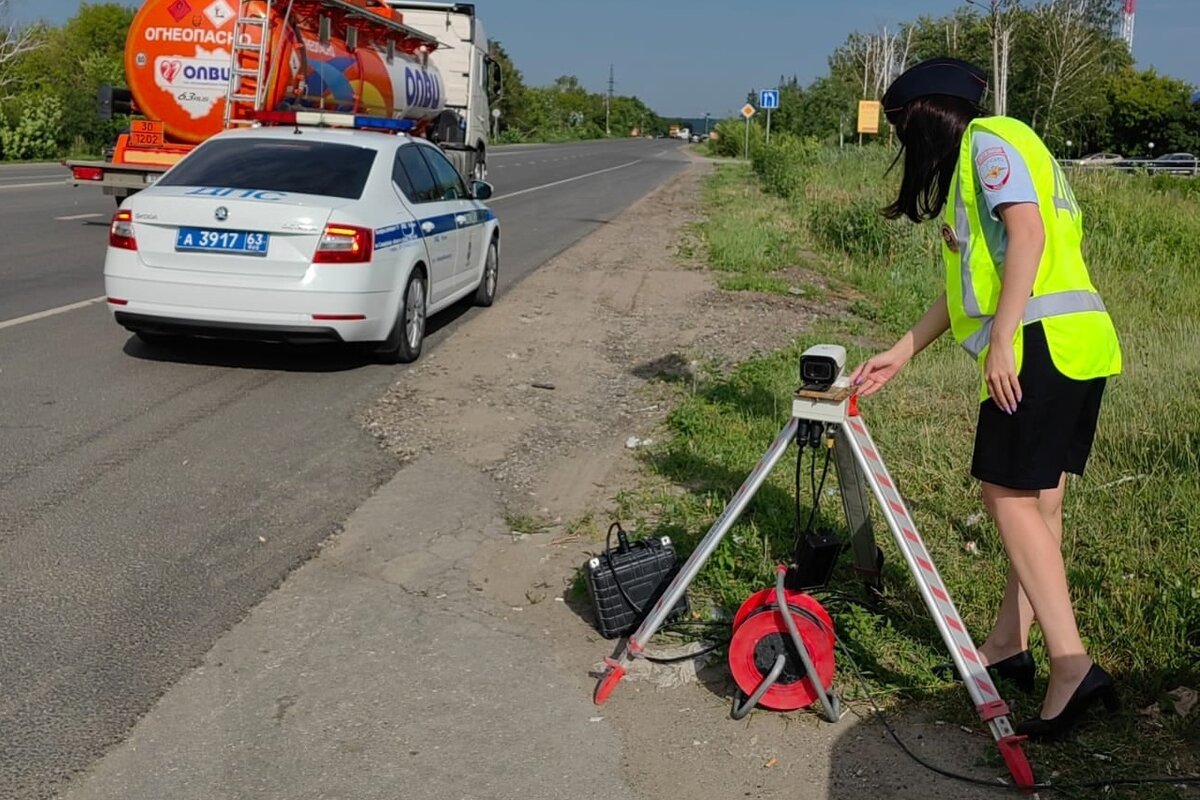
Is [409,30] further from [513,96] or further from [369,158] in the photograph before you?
[513,96]

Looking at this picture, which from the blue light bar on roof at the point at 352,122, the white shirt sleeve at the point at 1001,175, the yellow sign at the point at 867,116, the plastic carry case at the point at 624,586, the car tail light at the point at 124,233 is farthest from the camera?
the yellow sign at the point at 867,116

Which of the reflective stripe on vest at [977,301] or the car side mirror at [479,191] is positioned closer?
the reflective stripe on vest at [977,301]

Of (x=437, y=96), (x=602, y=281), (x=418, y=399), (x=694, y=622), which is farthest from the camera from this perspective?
(x=437, y=96)

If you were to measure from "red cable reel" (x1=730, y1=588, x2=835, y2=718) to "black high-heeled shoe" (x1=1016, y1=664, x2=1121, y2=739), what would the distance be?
59 cm

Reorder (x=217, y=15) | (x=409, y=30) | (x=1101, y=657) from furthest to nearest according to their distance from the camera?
(x=409, y=30), (x=217, y=15), (x=1101, y=657)

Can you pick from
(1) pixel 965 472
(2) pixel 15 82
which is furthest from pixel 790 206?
(2) pixel 15 82

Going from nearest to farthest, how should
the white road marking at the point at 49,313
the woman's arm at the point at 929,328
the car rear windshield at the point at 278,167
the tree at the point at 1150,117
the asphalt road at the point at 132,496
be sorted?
the asphalt road at the point at 132,496
the woman's arm at the point at 929,328
the car rear windshield at the point at 278,167
the white road marking at the point at 49,313
the tree at the point at 1150,117

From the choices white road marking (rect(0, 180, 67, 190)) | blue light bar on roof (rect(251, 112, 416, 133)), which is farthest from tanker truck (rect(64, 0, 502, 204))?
white road marking (rect(0, 180, 67, 190))

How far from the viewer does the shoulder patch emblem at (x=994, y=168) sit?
3.22m

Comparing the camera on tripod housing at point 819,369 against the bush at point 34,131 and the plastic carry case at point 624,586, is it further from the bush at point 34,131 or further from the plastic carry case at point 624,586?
the bush at point 34,131

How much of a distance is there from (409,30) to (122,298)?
12750 millimetres

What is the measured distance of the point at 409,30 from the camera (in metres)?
19.5

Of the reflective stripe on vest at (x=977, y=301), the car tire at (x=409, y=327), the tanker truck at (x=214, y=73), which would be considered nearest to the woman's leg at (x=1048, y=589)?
the reflective stripe on vest at (x=977, y=301)

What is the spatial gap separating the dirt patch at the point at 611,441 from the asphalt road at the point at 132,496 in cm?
63
